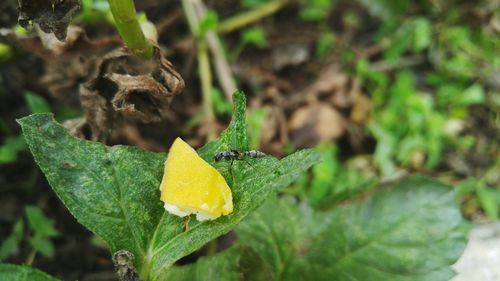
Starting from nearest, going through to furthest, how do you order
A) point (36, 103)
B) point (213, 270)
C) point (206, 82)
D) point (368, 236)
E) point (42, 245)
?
point (213, 270) → point (368, 236) → point (42, 245) → point (36, 103) → point (206, 82)

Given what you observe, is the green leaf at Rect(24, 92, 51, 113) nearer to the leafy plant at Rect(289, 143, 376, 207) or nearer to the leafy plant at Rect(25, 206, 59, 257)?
the leafy plant at Rect(25, 206, 59, 257)

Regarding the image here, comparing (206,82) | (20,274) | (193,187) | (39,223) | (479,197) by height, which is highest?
(206,82)

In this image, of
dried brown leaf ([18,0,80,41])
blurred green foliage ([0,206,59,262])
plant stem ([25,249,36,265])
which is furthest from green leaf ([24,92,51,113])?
dried brown leaf ([18,0,80,41])

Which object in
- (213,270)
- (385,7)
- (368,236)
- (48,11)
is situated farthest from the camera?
(385,7)

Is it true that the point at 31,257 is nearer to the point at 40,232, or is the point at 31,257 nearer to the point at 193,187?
the point at 40,232

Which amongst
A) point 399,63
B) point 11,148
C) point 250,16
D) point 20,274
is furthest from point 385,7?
point 20,274

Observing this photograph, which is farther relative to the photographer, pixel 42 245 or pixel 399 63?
pixel 399 63

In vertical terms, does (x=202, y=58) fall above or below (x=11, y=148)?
above

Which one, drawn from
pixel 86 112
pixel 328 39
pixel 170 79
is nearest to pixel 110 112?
pixel 86 112
